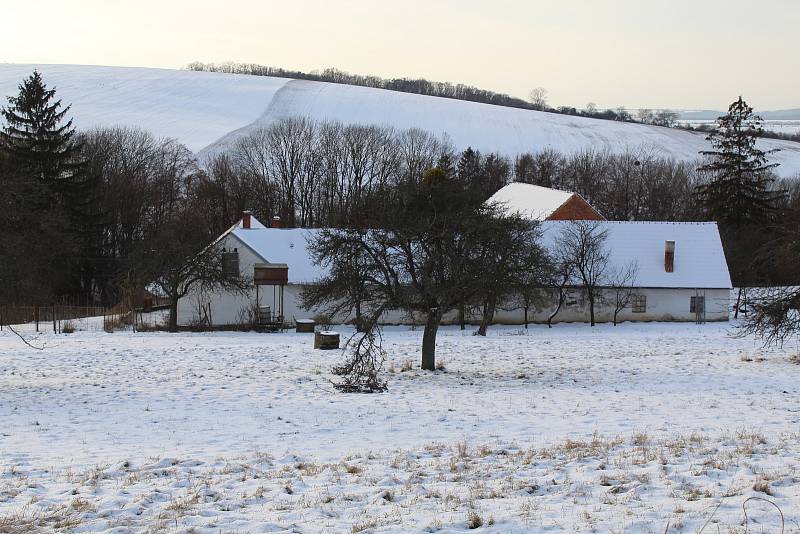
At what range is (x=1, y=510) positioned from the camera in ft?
27.4

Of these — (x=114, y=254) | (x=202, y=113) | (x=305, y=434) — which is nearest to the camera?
(x=305, y=434)

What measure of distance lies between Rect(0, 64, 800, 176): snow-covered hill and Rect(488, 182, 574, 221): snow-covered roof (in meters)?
39.9

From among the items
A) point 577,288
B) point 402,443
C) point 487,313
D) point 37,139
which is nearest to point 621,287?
point 577,288

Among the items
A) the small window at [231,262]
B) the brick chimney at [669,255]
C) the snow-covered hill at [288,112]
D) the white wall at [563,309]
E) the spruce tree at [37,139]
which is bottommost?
the white wall at [563,309]

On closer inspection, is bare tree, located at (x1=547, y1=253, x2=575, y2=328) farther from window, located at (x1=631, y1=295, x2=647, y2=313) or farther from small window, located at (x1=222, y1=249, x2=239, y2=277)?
small window, located at (x1=222, y1=249, x2=239, y2=277)

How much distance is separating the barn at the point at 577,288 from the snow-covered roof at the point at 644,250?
56 mm

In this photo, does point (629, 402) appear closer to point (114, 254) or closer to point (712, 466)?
point (712, 466)

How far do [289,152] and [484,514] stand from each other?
252ft

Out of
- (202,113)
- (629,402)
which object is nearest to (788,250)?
(629,402)

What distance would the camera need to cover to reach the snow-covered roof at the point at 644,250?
44.7 metres

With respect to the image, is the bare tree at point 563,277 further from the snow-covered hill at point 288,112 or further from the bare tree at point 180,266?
the snow-covered hill at point 288,112

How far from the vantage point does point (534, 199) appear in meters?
57.9

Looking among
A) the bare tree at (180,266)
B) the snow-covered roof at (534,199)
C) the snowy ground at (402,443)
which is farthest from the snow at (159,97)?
the snowy ground at (402,443)

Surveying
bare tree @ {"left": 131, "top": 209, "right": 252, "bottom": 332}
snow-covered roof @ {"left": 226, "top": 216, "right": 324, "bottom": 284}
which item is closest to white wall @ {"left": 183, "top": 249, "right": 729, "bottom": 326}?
snow-covered roof @ {"left": 226, "top": 216, "right": 324, "bottom": 284}
